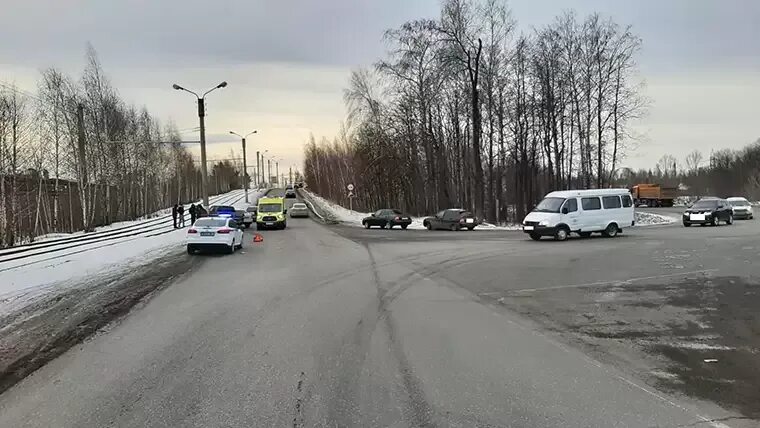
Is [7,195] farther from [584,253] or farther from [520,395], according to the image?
[520,395]

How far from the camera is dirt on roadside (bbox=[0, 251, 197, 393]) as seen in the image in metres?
7.26

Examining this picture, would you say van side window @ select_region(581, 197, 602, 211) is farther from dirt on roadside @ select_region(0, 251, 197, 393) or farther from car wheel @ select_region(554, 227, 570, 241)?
dirt on roadside @ select_region(0, 251, 197, 393)

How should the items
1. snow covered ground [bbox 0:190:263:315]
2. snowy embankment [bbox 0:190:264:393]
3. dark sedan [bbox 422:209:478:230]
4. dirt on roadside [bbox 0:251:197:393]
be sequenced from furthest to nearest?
dark sedan [bbox 422:209:478:230] → snow covered ground [bbox 0:190:263:315] → snowy embankment [bbox 0:190:264:393] → dirt on roadside [bbox 0:251:197:393]

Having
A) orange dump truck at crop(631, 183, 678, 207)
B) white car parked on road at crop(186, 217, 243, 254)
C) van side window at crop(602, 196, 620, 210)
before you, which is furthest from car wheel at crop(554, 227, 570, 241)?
orange dump truck at crop(631, 183, 678, 207)

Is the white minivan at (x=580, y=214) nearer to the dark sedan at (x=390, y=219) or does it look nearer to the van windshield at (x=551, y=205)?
the van windshield at (x=551, y=205)

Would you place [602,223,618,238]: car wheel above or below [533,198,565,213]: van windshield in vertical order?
below

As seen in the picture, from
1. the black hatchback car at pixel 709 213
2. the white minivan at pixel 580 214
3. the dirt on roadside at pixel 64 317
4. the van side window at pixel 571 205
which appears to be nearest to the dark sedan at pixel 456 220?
the white minivan at pixel 580 214

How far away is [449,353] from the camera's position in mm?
7207

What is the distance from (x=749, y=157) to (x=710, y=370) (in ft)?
398

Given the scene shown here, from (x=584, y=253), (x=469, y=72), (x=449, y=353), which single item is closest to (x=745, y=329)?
(x=449, y=353)

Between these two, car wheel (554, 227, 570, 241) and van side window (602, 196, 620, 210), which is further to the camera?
van side window (602, 196, 620, 210)

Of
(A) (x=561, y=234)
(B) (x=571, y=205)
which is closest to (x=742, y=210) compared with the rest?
(B) (x=571, y=205)

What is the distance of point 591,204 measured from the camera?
2838cm

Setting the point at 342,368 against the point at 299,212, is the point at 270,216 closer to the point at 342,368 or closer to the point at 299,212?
the point at 299,212
